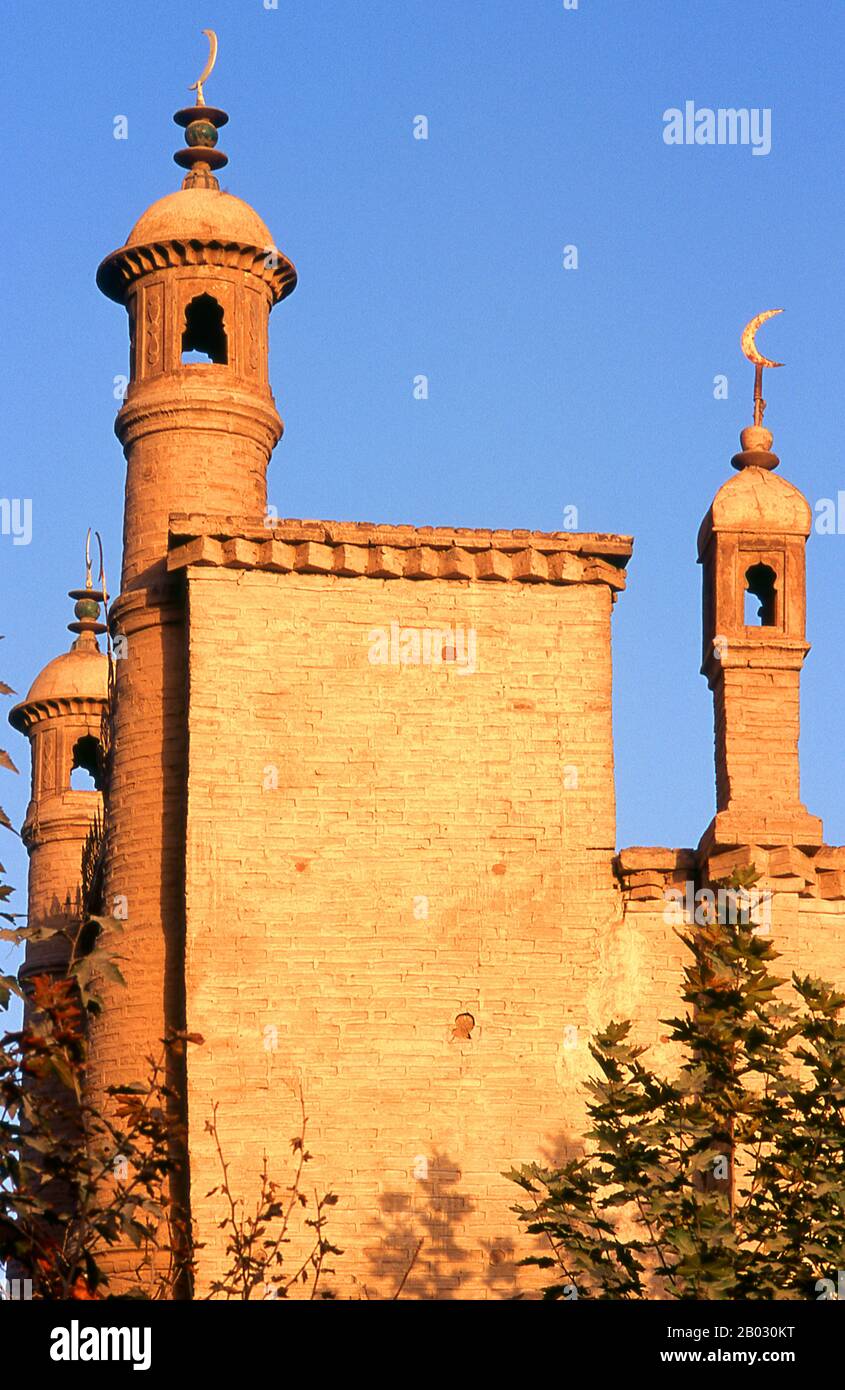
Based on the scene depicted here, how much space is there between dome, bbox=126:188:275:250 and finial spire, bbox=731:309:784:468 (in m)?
6.23

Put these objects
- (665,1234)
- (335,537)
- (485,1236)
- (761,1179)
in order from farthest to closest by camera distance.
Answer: (335,537), (485,1236), (761,1179), (665,1234)

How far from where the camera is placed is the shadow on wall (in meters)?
24.9

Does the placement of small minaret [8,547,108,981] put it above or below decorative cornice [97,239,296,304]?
below

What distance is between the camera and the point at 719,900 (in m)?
26.2

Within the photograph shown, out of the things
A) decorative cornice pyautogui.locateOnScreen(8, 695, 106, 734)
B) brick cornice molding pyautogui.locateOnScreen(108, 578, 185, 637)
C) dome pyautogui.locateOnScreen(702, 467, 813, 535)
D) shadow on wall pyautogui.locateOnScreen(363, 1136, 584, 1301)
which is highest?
decorative cornice pyautogui.locateOnScreen(8, 695, 106, 734)

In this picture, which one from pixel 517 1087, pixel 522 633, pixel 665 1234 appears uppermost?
pixel 522 633

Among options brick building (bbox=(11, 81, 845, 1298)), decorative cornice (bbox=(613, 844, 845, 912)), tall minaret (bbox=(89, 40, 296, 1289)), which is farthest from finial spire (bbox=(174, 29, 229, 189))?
decorative cornice (bbox=(613, 844, 845, 912))

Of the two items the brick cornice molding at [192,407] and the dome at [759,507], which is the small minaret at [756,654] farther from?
the brick cornice molding at [192,407]

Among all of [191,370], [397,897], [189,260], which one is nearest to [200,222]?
[189,260]

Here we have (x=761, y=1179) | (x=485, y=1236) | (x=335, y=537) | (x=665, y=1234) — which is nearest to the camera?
(x=665, y=1234)

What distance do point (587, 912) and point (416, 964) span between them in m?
1.94

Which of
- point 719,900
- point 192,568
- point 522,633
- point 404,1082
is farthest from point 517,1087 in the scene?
point 192,568

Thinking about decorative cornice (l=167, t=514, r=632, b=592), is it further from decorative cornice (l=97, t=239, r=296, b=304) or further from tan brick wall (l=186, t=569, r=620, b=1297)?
decorative cornice (l=97, t=239, r=296, b=304)

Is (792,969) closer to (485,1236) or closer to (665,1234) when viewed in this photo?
(485,1236)
